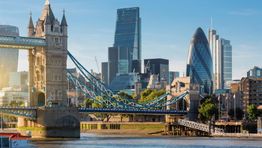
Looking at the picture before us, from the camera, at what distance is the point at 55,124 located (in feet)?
390

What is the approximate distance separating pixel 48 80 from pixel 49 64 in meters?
2.82

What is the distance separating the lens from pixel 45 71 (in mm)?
127062

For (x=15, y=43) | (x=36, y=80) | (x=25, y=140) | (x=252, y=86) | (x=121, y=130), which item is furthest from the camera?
(x=252, y=86)

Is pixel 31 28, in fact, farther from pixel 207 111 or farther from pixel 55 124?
pixel 207 111

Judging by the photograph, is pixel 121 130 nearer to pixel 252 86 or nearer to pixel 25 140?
pixel 252 86

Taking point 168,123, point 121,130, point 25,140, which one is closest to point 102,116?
point 121,130

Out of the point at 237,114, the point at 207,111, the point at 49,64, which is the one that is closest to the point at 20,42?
the point at 49,64

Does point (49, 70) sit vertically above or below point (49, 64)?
below

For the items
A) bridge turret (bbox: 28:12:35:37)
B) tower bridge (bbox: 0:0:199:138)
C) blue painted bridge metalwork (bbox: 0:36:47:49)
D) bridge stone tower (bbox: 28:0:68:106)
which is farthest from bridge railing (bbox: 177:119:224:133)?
bridge turret (bbox: 28:12:35:37)

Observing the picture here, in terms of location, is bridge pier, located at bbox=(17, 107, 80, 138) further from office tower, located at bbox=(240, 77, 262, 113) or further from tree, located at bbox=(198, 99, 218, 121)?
office tower, located at bbox=(240, 77, 262, 113)

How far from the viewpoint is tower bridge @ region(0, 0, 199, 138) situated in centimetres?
11900

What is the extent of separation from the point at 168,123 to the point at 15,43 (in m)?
39.0

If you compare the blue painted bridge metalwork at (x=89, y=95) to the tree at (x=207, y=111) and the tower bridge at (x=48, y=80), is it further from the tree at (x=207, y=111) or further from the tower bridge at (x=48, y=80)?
the tree at (x=207, y=111)

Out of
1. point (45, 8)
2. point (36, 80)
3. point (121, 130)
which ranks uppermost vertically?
point (45, 8)
